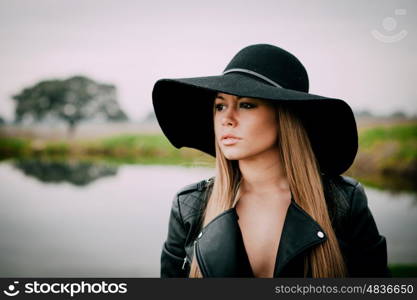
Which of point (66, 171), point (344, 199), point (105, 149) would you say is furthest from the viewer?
point (66, 171)

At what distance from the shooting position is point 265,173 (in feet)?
4.02

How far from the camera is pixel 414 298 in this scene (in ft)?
4.33

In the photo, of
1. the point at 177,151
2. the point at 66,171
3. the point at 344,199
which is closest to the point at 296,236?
the point at 344,199

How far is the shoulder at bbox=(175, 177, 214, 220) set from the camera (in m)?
1.24

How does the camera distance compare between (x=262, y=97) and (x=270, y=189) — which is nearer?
(x=262, y=97)

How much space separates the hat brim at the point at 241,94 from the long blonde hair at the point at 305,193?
86 millimetres

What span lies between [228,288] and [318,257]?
14.4 inches

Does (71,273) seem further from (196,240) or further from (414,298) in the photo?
(414,298)

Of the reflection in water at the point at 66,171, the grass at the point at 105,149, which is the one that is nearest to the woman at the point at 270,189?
the grass at the point at 105,149

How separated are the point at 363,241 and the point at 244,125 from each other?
0.66 metres

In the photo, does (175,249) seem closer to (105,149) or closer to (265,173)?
(265,173)

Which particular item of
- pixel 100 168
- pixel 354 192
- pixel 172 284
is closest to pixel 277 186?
pixel 354 192

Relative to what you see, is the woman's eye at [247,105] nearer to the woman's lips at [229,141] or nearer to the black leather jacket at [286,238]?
the woman's lips at [229,141]

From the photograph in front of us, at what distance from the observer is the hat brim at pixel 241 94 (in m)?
0.99
